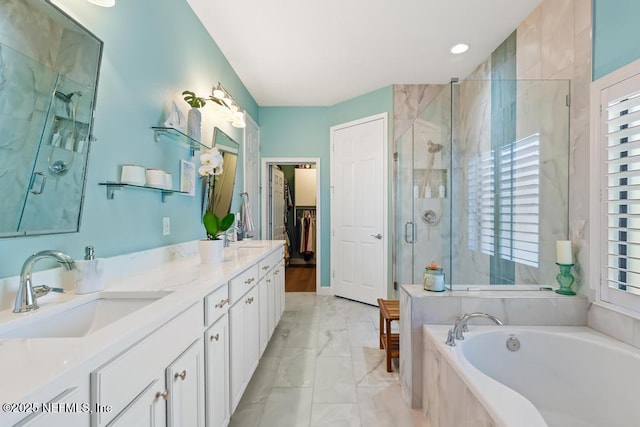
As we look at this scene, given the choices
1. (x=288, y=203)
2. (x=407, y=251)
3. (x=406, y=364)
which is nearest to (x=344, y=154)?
(x=407, y=251)

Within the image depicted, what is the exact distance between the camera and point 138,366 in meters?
0.80

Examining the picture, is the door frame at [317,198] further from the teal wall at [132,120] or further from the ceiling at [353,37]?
the teal wall at [132,120]

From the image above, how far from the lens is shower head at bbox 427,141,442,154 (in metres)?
2.66

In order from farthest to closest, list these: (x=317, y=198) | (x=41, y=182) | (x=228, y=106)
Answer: (x=317, y=198), (x=228, y=106), (x=41, y=182)

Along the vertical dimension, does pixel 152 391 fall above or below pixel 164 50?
below

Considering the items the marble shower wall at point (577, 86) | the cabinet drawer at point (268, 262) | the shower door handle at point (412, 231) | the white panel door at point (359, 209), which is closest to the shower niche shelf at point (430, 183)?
the shower door handle at point (412, 231)

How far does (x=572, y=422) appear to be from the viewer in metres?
1.41

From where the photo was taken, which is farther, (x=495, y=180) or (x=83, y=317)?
(x=495, y=180)

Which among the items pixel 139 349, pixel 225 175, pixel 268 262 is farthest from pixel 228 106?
pixel 139 349

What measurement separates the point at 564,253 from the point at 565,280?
0.54 feet

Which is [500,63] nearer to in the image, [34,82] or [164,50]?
[164,50]

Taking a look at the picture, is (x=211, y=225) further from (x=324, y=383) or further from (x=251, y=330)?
(x=324, y=383)

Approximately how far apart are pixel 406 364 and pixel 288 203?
4715 mm

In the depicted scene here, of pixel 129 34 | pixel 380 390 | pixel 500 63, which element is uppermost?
pixel 500 63
